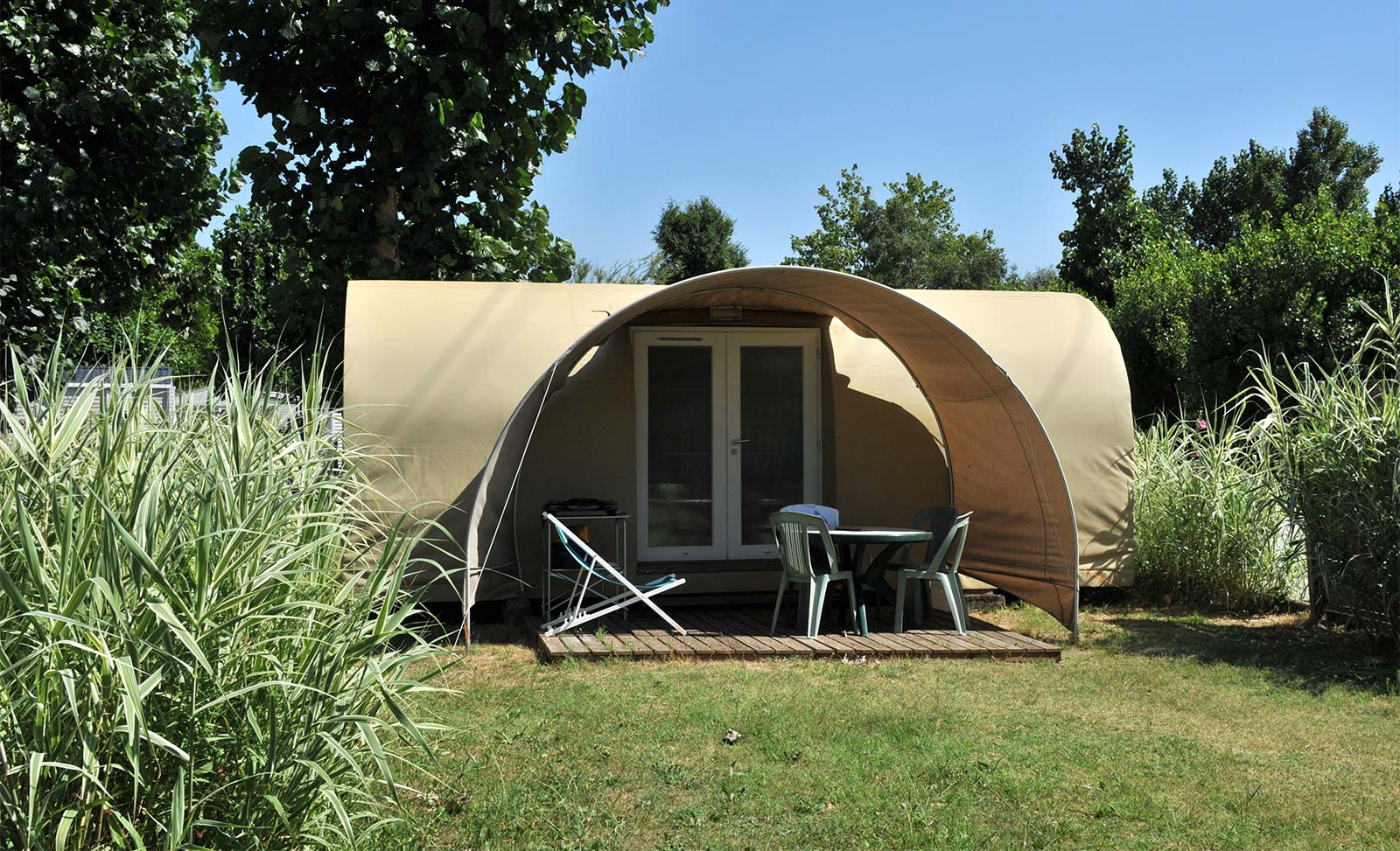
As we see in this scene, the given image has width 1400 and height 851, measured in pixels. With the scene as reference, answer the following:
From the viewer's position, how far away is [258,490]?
11.4ft

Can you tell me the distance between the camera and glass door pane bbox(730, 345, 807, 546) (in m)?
9.35

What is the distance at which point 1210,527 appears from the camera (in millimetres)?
8891

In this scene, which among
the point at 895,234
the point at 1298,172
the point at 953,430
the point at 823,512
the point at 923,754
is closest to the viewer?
the point at 923,754

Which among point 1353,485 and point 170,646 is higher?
point 1353,485

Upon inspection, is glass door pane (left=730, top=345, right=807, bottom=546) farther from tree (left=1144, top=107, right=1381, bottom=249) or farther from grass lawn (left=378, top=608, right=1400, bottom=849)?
tree (left=1144, top=107, right=1381, bottom=249)

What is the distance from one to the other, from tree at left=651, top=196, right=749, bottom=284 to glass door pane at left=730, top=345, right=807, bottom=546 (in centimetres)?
2791

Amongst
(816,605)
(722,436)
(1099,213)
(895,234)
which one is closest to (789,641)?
(816,605)

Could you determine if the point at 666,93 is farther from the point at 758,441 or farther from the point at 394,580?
the point at 394,580

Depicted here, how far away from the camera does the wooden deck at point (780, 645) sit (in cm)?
686

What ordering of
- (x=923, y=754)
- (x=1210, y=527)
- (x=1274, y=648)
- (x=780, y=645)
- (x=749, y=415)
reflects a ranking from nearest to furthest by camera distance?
(x=923, y=754) < (x=780, y=645) < (x=1274, y=648) < (x=1210, y=527) < (x=749, y=415)

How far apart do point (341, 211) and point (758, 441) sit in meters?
3.86

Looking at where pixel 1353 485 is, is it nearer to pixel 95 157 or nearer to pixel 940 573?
pixel 940 573

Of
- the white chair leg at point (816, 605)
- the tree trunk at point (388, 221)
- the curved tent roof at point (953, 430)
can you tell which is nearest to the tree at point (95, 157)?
the tree trunk at point (388, 221)

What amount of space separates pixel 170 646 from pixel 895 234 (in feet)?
111
